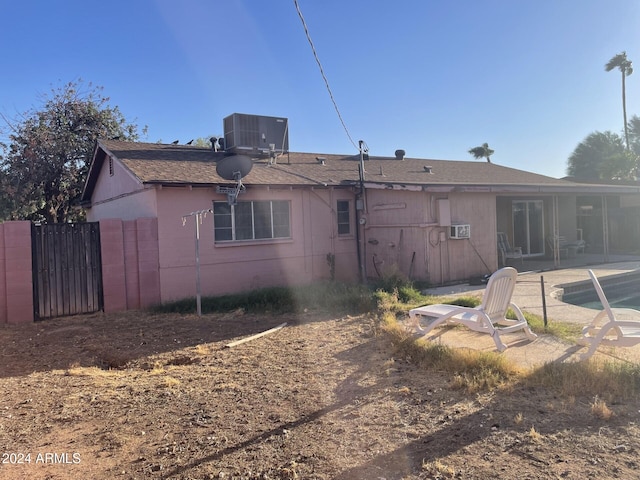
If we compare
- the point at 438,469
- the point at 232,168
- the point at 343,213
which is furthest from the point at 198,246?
the point at 438,469

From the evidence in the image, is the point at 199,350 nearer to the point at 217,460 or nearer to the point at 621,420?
the point at 217,460

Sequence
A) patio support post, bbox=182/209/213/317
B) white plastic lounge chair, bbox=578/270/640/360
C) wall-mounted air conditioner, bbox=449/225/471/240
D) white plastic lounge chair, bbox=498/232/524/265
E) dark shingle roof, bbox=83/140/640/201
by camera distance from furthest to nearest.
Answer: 1. white plastic lounge chair, bbox=498/232/524/265
2. wall-mounted air conditioner, bbox=449/225/471/240
3. dark shingle roof, bbox=83/140/640/201
4. patio support post, bbox=182/209/213/317
5. white plastic lounge chair, bbox=578/270/640/360

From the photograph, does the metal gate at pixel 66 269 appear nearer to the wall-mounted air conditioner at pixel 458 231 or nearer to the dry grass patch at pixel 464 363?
the dry grass patch at pixel 464 363

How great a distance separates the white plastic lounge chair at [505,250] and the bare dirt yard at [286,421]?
31.0ft

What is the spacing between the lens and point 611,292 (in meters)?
12.0

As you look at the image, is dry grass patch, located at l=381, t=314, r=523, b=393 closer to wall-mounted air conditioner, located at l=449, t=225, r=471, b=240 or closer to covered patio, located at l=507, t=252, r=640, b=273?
wall-mounted air conditioner, located at l=449, t=225, r=471, b=240

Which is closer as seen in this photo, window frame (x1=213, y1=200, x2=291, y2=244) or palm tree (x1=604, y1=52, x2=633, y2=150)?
window frame (x1=213, y1=200, x2=291, y2=244)

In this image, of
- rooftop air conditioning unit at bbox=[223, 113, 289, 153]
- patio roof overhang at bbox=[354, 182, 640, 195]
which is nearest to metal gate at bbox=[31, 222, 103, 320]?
rooftop air conditioning unit at bbox=[223, 113, 289, 153]

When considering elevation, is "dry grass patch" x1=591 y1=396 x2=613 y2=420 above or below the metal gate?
below

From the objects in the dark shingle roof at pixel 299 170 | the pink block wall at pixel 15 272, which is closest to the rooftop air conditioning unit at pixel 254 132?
the dark shingle roof at pixel 299 170

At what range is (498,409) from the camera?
4281mm

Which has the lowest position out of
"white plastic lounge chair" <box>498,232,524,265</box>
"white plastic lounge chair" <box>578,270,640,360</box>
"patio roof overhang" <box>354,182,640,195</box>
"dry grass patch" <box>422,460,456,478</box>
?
"dry grass patch" <box>422,460,456,478</box>

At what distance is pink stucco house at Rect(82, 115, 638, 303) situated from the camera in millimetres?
11375

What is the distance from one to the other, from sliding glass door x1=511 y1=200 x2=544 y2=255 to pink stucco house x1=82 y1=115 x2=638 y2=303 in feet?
8.38
